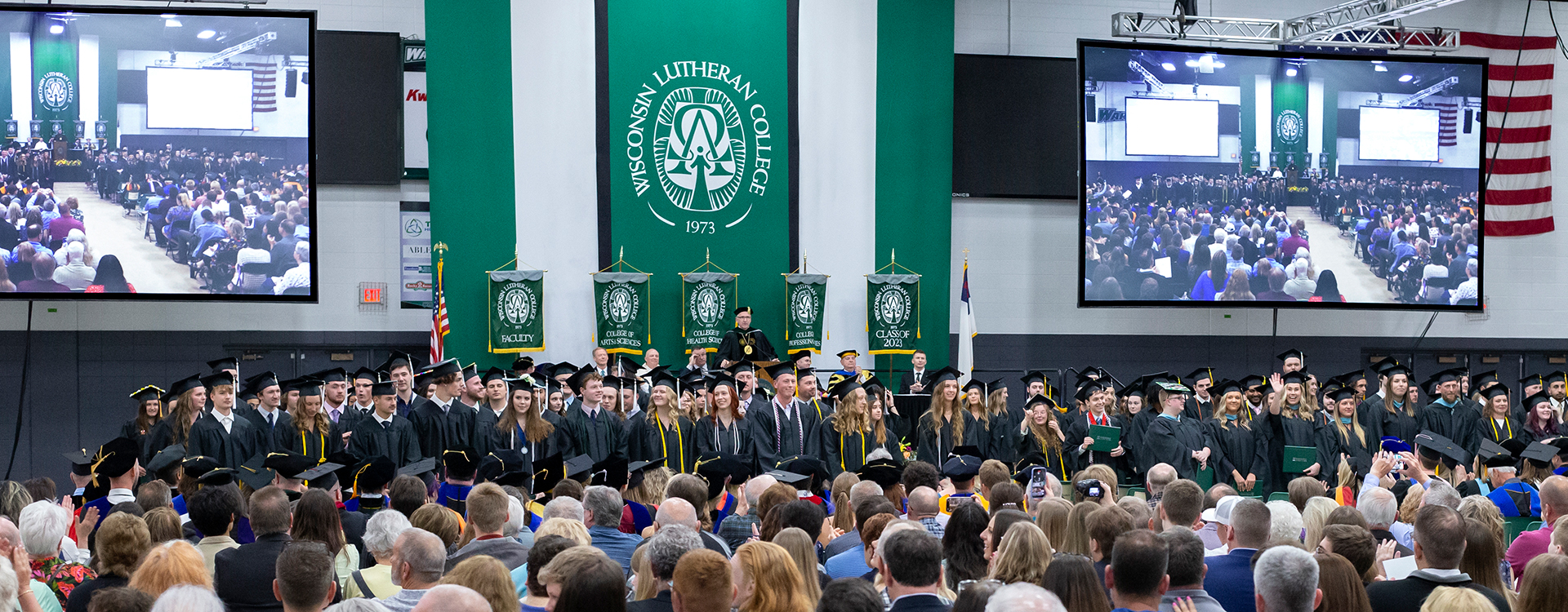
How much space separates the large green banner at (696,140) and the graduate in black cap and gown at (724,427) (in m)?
4.33

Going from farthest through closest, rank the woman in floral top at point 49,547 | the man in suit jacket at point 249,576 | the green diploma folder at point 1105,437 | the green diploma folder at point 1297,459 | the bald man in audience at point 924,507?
1. the green diploma folder at point 1105,437
2. the green diploma folder at point 1297,459
3. the bald man in audience at point 924,507
4. the woman in floral top at point 49,547
5. the man in suit jacket at point 249,576

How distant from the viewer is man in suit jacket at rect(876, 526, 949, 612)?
13.1ft

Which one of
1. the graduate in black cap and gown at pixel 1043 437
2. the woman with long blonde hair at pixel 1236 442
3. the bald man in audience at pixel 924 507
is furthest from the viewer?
the woman with long blonde hair at pixel 1236 442

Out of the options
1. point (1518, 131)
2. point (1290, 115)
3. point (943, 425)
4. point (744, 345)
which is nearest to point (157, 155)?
point (744, 345)

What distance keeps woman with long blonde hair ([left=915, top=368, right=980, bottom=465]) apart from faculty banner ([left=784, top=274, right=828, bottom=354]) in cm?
391

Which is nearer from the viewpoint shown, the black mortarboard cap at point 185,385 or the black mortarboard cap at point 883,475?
the black mortarboard cap at point 883,475

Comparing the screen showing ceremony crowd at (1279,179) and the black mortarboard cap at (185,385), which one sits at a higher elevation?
the screen showing ceremony crowd at (1279,179)

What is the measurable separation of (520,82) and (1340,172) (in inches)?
405

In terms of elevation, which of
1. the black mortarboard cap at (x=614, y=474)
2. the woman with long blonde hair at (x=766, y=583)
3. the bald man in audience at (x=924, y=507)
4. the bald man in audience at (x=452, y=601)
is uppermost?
the bald man in audience at (x=452, y=601)

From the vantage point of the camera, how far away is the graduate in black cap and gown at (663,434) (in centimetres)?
1065

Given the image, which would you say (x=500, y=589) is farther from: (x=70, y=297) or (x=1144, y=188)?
(x=1144, y=188)

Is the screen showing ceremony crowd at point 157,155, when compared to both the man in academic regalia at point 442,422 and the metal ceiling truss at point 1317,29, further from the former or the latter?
the metal ceiling truss at point 1317,29

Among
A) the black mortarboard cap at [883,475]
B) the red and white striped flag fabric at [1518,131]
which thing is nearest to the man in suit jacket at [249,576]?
the black mortarboard cap at [883,475]

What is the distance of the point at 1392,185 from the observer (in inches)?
Result: 650
